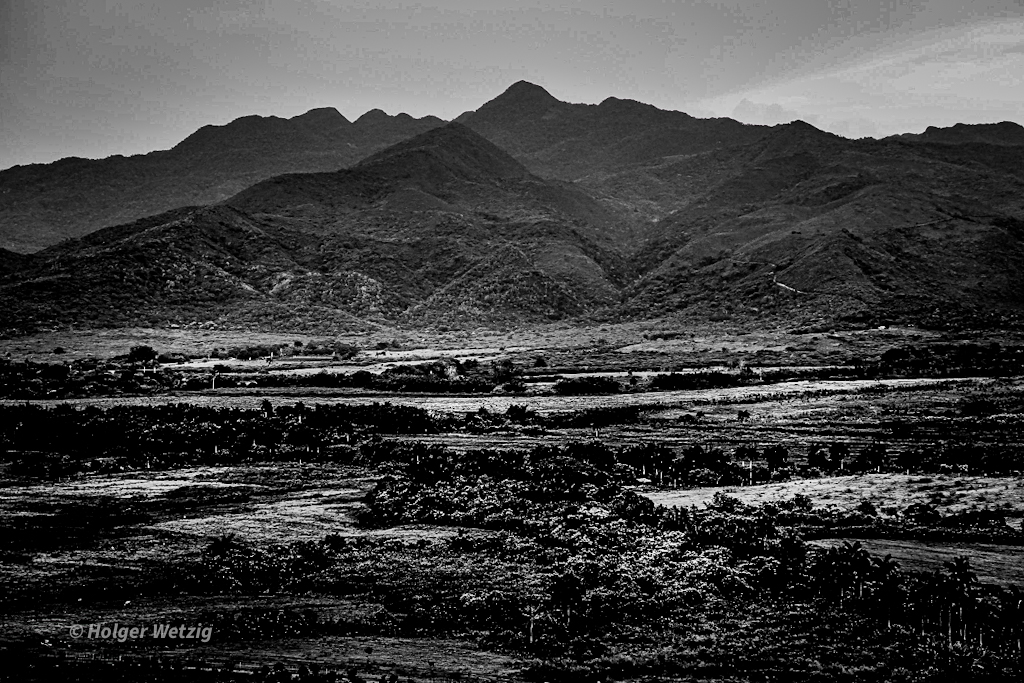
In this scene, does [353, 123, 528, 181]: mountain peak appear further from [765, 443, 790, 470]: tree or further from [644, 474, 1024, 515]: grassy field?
[644, 474, 1024, 515]: grassy field

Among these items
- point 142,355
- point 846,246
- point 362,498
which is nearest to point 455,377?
point 142,355

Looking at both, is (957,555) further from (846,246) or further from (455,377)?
(846,246)

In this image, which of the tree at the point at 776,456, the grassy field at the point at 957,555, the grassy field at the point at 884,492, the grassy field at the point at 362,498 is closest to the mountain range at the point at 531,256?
the grassy field at the point at 362,498

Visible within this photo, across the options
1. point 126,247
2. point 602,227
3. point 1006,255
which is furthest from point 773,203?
point 126,247

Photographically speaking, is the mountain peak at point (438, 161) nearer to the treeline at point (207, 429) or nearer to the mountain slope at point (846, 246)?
the mountain slope at point (846, 246)

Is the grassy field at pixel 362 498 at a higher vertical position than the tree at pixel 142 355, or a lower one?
lower

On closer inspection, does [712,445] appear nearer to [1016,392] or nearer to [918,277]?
[1016,392]
